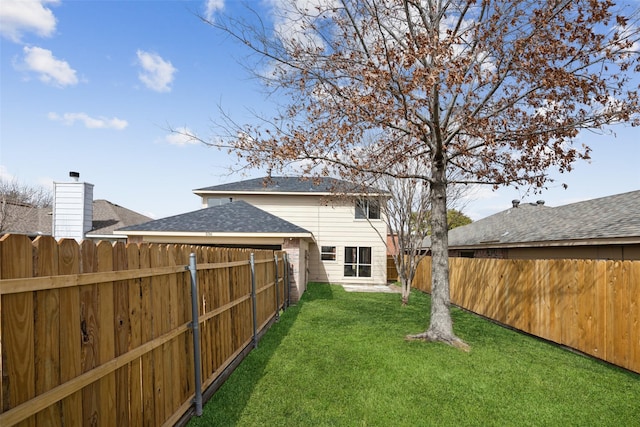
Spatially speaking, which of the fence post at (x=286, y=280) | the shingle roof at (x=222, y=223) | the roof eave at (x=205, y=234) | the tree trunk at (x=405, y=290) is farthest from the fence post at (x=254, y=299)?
the tree trunk at (x=405, y=290)

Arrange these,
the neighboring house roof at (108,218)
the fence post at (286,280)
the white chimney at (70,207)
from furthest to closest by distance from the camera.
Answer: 1. the neighboring house roof at (108,218)
2. the white chimney at (70,207)
3. the fence post at (286,280)

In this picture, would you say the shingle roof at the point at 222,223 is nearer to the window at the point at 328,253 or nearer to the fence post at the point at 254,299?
the fence post at the point at 254,299

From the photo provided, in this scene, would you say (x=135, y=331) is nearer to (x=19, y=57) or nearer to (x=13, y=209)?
(x=19, y=57)

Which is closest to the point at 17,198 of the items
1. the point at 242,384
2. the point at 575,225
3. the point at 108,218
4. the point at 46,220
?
the point at 46,220

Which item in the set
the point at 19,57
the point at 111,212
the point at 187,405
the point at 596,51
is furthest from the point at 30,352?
the point at 111,212

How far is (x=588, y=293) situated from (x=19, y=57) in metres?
17.4

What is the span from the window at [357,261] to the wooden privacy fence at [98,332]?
1825cm

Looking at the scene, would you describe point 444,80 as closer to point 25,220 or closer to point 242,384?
point 242,384

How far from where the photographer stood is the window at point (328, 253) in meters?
23.5

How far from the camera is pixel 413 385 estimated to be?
5.96 metres

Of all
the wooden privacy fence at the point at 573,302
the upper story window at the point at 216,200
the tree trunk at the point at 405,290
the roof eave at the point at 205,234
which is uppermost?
the upper story window at the point at 216,200

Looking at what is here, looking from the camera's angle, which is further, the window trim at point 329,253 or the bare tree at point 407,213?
the window trim at point 329,253

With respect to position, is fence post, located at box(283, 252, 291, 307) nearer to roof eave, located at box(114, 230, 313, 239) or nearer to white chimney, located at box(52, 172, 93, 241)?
roof eave, located at box(114, 230, 313, 239)

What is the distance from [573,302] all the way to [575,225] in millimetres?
6373
